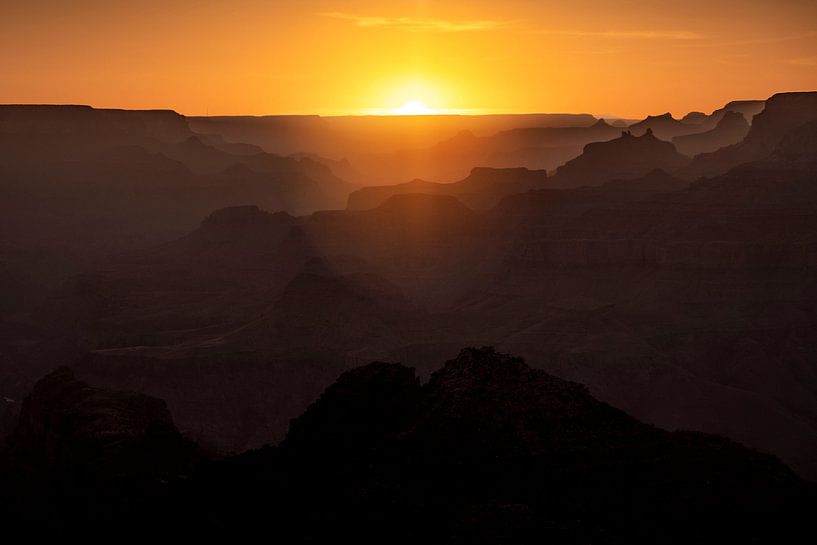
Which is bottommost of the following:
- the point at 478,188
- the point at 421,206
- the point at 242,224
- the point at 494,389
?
the point at 494,389

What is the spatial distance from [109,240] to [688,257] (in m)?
92.0

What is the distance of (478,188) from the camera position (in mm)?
165875

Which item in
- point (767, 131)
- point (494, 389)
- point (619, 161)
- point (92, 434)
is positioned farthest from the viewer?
point (619, 161)

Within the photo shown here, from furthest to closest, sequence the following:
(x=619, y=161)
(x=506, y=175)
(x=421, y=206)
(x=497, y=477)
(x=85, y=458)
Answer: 1. (x=619, y=161)
2. (x=506, y=175)
3. (x=421, y=206)
4. (x=85, y=458)
5. (x=497, y=477)

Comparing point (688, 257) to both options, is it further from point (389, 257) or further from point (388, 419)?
point (388, 419)

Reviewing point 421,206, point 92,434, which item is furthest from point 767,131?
point 92,434

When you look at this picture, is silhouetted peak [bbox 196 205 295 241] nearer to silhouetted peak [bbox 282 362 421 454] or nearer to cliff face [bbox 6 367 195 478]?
cliff face [bbox 6 367 195 478]

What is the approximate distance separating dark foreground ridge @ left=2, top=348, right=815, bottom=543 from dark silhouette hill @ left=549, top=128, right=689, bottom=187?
129625 millimetres

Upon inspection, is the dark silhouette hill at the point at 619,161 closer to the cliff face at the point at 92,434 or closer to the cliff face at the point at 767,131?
the cliff face at the point at 767,131

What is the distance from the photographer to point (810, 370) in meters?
89.6

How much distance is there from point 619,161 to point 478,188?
800 inches

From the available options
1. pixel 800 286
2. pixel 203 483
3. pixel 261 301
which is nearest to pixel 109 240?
pixel 261 301

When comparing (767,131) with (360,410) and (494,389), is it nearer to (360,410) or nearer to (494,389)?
(360,410)

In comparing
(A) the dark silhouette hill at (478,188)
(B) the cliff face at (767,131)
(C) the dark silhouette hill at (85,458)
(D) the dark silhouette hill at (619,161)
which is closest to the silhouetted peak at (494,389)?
(C) the dark silhouette hill at (85,458)
